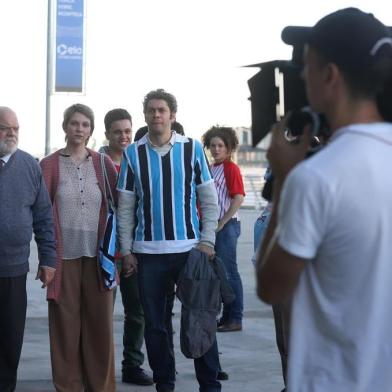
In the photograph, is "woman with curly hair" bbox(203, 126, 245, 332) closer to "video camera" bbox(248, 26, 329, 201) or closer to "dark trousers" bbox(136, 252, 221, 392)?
"dark trousers" bbox(136, 252, 221, 392)

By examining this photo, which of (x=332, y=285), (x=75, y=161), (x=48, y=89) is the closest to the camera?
(x=332, y=285)

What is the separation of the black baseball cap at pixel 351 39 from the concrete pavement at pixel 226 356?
4629 mm

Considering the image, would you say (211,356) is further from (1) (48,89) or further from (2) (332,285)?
(1) (48,89)

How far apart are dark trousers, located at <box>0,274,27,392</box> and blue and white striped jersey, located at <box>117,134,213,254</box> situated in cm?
75

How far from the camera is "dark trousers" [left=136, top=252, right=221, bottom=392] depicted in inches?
248

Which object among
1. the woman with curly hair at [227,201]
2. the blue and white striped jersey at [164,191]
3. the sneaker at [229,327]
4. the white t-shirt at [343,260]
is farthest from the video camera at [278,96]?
the sneaker at [229,327]

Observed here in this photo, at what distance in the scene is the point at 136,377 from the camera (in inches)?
277

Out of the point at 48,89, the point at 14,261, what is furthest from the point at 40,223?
the point at 48,89

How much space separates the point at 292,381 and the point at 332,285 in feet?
0.88

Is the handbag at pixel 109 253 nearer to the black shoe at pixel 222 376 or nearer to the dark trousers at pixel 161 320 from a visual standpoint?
the dark trousers at pixel 161 320

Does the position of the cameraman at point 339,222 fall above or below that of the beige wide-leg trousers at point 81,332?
above

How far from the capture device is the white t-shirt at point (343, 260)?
2.37m

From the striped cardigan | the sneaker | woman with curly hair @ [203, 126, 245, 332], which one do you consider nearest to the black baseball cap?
the striped cardigan

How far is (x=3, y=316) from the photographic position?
611cm
